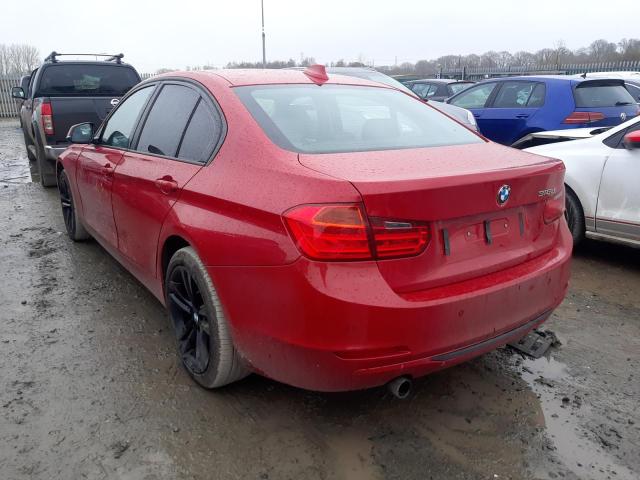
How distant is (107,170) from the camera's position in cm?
371

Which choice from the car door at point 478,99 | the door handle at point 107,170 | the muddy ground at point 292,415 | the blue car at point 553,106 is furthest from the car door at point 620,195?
the car door at point 478,99

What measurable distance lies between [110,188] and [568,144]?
13.3ft

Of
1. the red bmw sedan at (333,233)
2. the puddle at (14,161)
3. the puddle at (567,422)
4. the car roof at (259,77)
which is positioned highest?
the car roof at (259,77)

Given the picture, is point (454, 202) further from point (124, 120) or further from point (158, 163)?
point (124, 120)

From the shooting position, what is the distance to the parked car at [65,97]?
7.25 metres

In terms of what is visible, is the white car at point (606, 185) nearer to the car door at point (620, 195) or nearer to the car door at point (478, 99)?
the car door at point (620, 195)

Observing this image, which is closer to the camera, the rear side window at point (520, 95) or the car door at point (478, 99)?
the rear side window at point (520, 95)

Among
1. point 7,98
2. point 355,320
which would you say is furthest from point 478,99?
point 7,98

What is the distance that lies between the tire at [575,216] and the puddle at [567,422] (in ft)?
6.87

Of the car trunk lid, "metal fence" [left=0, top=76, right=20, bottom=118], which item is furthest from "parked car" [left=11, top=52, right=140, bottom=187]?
"metal fence" [left=0, top=76, right=20, bottom=118]

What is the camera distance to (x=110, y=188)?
3.68m

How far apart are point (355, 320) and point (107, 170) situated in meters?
2.45

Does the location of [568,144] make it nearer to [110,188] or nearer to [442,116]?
[442,116]

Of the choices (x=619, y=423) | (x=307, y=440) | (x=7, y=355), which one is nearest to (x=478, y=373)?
(x=619, y=423)
